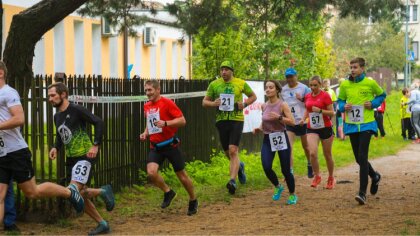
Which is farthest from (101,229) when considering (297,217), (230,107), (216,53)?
(216,53)

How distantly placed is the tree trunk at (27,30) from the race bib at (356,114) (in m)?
4.16

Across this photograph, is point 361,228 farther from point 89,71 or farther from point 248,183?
point 89,71

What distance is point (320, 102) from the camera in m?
12.8

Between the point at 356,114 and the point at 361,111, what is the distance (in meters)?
0.08

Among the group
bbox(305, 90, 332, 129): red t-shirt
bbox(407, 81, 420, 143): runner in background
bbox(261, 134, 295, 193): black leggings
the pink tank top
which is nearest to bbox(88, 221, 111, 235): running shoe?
bbox(261, 134, 295, 193): black leggings

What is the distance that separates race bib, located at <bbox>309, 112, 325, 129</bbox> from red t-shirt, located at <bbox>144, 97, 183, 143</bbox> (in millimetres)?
3245

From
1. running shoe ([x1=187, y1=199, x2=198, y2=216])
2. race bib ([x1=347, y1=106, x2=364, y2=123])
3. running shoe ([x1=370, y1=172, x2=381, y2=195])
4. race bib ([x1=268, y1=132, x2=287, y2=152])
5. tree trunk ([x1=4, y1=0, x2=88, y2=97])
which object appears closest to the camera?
running shoe ([x1=187, y1=199, x2=198, y2=216])

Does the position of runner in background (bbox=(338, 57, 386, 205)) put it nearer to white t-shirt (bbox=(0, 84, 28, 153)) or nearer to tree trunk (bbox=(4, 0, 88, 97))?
tree trunk (bbox=(4, 0, 88, 97))

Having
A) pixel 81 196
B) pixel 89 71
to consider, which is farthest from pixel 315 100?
pixel 89 71

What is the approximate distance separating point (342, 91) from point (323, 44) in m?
24.9

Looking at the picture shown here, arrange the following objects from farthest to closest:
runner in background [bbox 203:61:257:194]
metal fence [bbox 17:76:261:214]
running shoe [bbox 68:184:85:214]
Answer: runner in background [bbox 203:61:257:194]
metal fence [bbox 17:76:261:214]
running shoe [bbox 68:184:85:214]

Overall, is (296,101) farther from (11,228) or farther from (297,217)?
(11,228)

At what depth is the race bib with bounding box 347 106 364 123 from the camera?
36.4 feet

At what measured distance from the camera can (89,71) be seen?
30.6 meters
